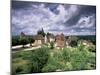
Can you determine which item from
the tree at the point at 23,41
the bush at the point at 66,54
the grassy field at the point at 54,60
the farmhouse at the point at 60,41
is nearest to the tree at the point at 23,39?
the tree at the point at 23,41

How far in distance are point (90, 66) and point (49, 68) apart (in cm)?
60

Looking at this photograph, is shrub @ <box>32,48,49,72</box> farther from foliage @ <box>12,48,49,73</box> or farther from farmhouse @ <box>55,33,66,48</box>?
farmhouse @ <box>55,33,66,48</box>

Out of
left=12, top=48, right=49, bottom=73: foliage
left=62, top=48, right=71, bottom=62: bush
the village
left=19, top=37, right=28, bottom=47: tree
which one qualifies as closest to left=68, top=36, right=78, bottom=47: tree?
the village

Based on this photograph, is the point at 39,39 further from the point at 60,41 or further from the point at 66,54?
the point at 66,54

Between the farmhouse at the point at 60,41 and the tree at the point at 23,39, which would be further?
the farmhouse at the point at 60,41

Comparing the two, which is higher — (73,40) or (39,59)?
(73,40)

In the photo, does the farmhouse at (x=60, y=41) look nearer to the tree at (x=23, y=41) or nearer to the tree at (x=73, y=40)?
the tree at (x=73, y=40)

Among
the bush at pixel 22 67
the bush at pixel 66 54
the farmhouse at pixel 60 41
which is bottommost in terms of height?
the bush at pixel 22 67

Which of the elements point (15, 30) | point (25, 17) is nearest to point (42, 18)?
point (25, 17)

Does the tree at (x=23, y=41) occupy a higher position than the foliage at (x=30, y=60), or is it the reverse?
the tree at (x=23, y=41)

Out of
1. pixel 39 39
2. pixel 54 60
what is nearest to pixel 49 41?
pixel 39 39

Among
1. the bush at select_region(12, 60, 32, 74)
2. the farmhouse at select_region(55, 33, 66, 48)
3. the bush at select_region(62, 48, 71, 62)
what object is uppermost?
the farmhouse at select_region(55, 33, 66, 48)

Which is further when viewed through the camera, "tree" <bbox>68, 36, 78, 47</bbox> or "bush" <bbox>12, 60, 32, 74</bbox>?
"tree" <bbox>68, 36, 78, 47</bbox>

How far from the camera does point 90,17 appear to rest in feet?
9.05
